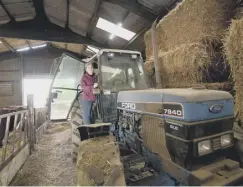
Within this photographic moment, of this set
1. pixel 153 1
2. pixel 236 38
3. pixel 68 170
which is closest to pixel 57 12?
pixel 153 1

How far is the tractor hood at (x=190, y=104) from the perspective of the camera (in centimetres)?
158

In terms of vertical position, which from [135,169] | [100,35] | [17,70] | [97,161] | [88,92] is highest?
[100,35]

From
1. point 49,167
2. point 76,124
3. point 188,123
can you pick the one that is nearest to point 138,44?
point 76,124

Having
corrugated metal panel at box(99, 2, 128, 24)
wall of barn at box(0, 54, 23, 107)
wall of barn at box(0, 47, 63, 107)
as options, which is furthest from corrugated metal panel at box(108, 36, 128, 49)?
wall of barn at box(0, 54, 23, 107)

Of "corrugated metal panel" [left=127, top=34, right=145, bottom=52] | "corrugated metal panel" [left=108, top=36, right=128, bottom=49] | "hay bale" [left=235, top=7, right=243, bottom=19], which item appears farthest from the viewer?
"corrugated metal panel" [left=108, top=36, right=128, bottom=49]

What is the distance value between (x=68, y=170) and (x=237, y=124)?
2.49 m

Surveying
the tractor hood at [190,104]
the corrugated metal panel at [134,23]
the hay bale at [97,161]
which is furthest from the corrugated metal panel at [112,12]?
the hay bale at [97,161]

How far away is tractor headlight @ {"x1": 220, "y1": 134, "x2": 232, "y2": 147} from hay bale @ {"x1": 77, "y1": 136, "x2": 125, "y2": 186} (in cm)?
95

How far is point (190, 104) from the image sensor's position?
5.17 ft

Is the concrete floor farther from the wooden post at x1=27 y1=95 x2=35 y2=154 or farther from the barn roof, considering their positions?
the barn roof

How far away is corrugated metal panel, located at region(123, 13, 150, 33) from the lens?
203 inches

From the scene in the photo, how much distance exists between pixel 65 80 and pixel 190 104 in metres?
3.44

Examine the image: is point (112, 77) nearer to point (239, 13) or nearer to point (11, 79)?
point (239, 13)

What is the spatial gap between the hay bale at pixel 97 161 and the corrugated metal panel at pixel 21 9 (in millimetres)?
5392
